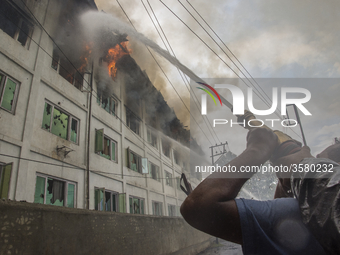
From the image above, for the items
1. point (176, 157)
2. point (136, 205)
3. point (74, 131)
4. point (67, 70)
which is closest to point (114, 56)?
point (67, 70)

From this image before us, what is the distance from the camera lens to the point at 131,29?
11.7 meters

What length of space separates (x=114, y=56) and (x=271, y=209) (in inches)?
563

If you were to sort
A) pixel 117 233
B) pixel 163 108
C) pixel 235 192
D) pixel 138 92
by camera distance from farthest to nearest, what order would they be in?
pixel 163 108, pixel 138 92, pixel 117 233, pixel 235 192

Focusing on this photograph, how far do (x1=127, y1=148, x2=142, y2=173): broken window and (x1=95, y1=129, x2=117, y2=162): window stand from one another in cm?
110

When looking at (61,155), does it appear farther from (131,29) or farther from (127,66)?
(127,66)

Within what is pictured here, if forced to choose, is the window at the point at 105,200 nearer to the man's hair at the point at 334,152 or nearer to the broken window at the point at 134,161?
the broken window at the point at 134,161

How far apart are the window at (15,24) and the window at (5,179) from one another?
15.2 ft

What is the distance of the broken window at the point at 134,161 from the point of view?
13.6m

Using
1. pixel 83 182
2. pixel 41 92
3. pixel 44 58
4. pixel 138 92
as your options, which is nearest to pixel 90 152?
pixel 83 182

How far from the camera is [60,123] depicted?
9.37m

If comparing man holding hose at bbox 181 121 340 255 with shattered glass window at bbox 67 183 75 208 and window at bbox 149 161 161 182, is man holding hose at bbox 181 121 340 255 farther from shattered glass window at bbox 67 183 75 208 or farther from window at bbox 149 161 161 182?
window at bbox 149 161 161 182

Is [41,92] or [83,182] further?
[83,182]

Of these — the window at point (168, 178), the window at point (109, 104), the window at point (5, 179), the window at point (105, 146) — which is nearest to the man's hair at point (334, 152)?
the window at point (5, 179)

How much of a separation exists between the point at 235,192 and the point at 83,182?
32.4 ft
